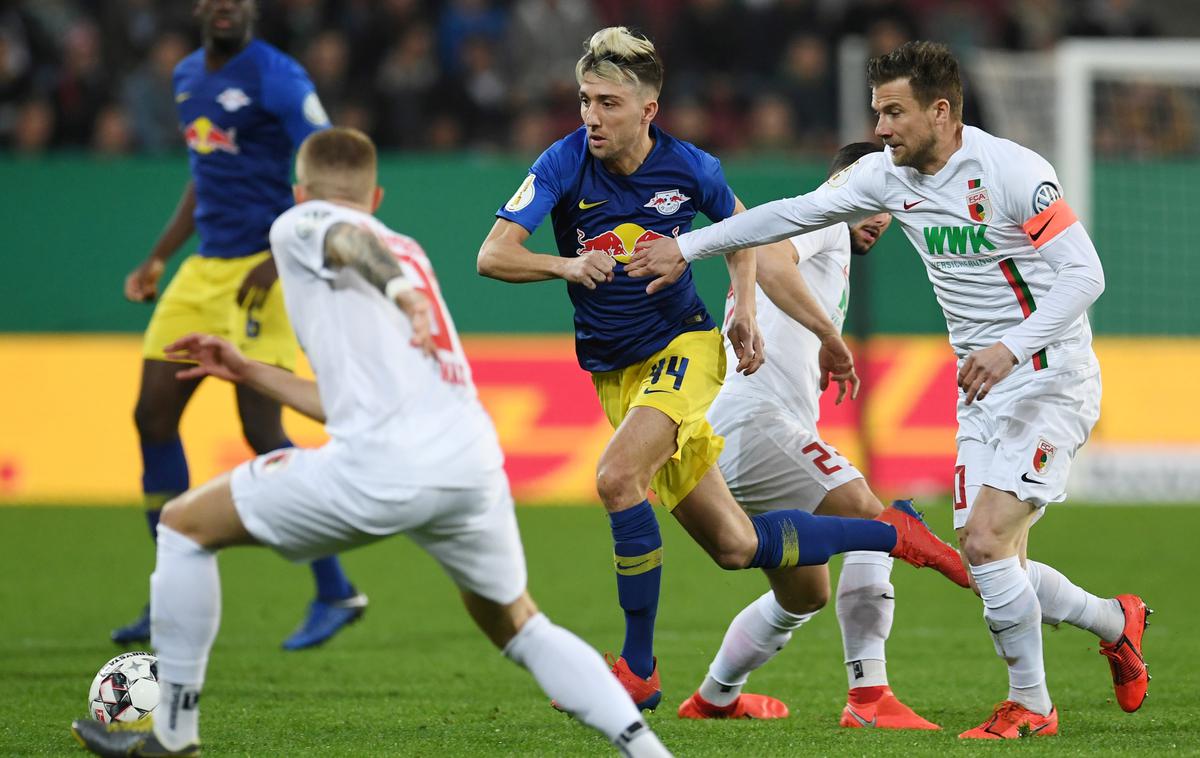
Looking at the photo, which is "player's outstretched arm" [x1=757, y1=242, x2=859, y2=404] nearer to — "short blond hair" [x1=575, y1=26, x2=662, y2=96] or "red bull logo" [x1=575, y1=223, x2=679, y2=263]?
"red bull logo" [x1=575, y1=223, x2=679, y2=263]

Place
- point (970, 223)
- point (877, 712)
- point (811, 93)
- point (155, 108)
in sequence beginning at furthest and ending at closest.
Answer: point (811, 93) → point (155, 108) → point (877, 712) → point (970, 223)

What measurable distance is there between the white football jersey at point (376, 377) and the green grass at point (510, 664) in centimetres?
136

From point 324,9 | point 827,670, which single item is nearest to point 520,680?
point 827,670

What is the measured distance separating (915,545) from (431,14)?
12481 millimetres

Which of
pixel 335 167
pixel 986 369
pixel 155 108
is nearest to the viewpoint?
pixel 335 167

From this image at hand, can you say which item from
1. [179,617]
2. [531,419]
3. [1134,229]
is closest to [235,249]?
[179,617]

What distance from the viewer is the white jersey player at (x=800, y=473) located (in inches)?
228

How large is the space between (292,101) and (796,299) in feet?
9.36

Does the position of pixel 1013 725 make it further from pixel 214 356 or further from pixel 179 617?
pixel 214 356

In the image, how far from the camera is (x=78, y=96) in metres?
15.1

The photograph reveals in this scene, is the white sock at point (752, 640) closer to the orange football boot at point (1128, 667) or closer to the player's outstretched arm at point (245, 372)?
the orange football boot at point (1128, 667)

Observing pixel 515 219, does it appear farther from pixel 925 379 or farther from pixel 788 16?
pixel 788 16

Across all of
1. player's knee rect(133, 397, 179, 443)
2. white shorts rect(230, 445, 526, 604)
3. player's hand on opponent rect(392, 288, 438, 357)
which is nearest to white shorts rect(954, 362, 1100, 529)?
white shorts rect(230, 445, 526, 604)

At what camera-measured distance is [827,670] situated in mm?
7215
